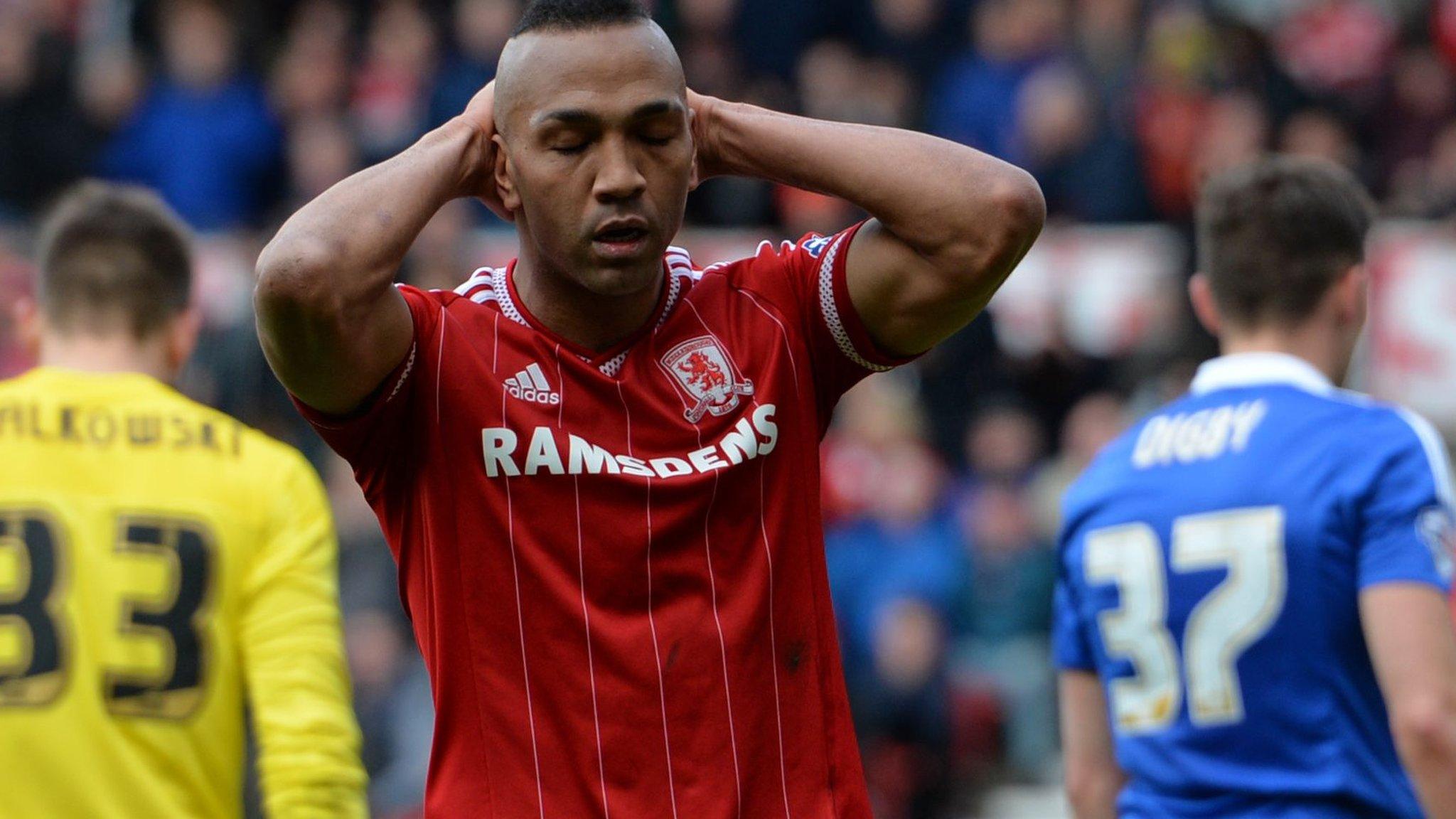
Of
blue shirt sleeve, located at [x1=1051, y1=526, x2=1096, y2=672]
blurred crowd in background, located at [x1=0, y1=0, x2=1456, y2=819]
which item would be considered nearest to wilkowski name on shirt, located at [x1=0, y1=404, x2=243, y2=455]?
blue shirt sleeve, located at [x1=1051, y1=526, x2=1096, y2=672]

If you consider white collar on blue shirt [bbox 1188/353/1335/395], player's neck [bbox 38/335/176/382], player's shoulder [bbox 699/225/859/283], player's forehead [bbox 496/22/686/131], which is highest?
player's forehead [bbox 496/22/686/131]

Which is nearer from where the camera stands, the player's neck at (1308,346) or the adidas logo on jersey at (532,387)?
the adidas logo on jersey at (532,387)

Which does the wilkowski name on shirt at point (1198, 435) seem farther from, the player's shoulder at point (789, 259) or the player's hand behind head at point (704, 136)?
the player's hand behind head at point (704, 136)

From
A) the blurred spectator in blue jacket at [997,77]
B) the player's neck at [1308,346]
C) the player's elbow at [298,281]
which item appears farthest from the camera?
the blurred spectator in blue jacket at [997,77]

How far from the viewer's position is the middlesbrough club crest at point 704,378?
3.80m

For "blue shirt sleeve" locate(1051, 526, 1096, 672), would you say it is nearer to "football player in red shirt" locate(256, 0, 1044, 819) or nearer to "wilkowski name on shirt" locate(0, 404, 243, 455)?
"football player in red shirt" locate(256, 0, 1044, 819)

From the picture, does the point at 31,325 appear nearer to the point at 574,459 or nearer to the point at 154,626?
the point at 154,626

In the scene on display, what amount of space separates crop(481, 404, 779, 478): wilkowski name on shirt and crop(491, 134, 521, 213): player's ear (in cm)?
43

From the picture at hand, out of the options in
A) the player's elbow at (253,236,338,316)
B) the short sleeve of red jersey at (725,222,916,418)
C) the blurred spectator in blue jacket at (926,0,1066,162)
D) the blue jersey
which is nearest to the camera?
the player's elbow at (253,236,338,316)

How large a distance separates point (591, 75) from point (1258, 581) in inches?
65.7

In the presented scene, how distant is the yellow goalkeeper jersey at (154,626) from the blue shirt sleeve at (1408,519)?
2.05 metres

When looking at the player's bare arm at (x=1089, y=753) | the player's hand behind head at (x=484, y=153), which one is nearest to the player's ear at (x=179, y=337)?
the player's hand behind head at (x=484, y=153)

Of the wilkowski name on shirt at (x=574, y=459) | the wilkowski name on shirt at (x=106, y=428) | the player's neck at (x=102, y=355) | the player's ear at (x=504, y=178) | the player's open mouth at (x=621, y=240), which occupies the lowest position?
the wilkowski name on shirt at (x=574, y=459)

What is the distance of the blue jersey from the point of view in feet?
13.3
